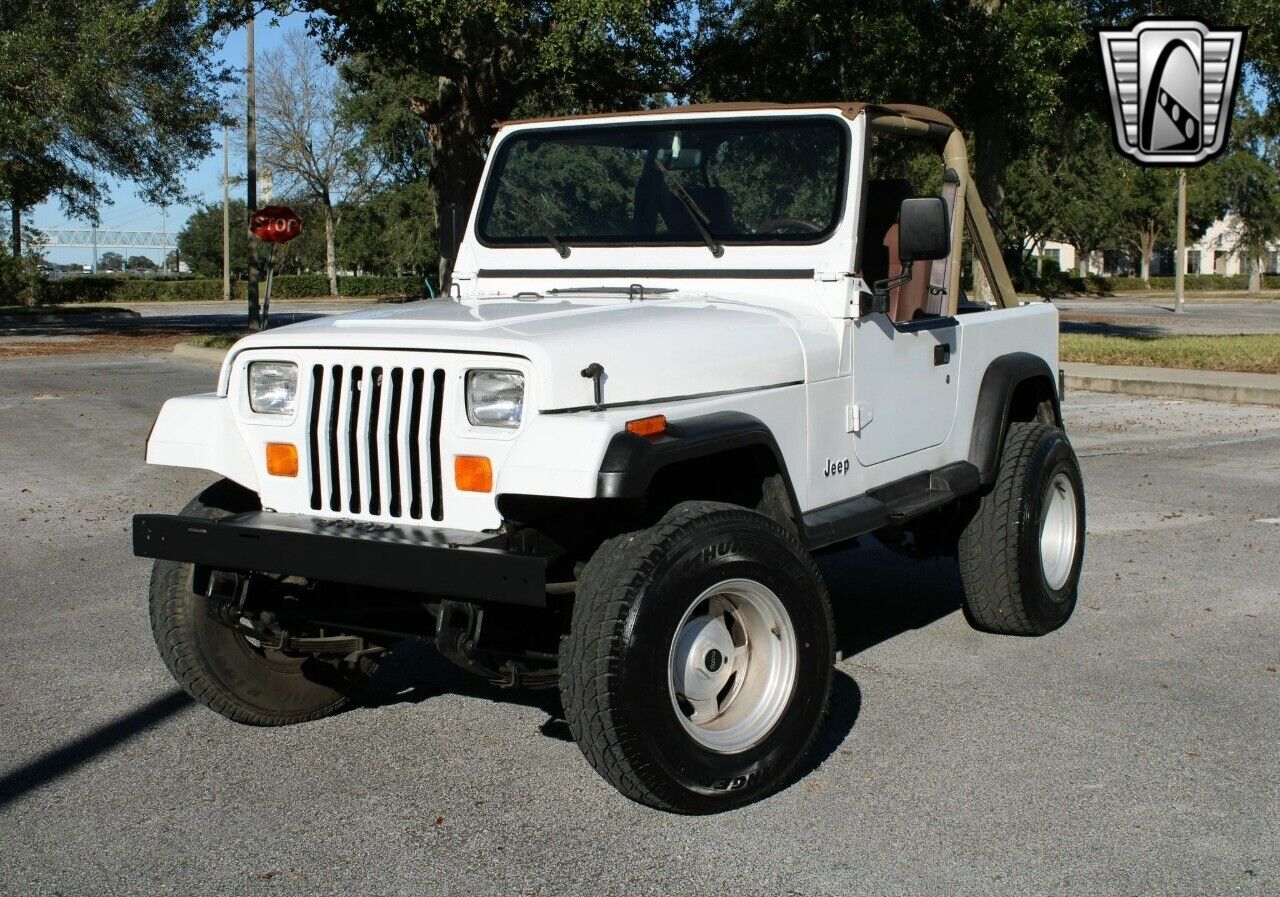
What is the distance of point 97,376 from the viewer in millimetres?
20875

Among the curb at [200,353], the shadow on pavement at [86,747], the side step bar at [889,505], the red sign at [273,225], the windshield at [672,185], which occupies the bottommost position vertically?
the shadow on pavement at [86,747]

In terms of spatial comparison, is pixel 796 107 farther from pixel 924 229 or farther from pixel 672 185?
pixel 924 229

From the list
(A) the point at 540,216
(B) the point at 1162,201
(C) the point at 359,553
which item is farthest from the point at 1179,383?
(B) the point at 1162,201

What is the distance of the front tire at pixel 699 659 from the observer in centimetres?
396

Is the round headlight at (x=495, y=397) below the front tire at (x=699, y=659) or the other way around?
the other way around

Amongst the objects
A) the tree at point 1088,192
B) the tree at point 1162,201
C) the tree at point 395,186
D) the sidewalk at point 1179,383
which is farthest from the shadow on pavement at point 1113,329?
the tree at point 395,186

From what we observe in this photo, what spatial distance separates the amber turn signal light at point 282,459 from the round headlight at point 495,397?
2.18 feet

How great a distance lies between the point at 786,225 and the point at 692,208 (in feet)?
1.28

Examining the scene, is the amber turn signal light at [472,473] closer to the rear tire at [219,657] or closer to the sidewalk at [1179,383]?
the rear tire at [219,657]

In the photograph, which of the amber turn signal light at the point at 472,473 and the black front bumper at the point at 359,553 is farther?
the amber turn signal light at the point at 472,473

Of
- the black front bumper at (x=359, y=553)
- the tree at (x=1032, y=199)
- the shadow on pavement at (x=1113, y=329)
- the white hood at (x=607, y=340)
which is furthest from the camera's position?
the tree at (x=1032, y=199)

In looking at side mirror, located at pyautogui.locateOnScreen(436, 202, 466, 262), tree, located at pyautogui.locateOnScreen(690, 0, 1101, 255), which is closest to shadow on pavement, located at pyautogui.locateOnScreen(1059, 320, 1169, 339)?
tree, located at pyautogui.locateOnScreen(690, 0, 1101, 255)

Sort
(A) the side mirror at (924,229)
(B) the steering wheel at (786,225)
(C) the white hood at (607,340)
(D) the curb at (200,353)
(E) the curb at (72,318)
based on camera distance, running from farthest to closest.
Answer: (E) the curb at (72,318), (D) the curb at (200,353), (B) the steering wheel at (786,225), (A) the side mirror at (924,229), (C) the white hood at (607,340)

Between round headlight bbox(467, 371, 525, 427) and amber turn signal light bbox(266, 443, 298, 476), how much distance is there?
2.18 ft
